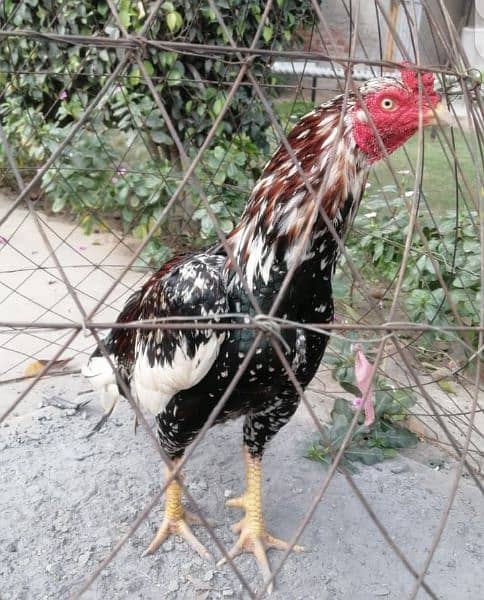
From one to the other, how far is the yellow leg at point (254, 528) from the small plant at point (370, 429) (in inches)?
13.2

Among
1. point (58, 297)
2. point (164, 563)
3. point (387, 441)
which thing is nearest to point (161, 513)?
point (164, 563)

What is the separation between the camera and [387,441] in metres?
2.18

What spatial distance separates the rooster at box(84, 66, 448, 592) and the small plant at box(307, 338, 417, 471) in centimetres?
39

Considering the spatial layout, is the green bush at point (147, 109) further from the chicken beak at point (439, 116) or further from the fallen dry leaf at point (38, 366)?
the chicken beak at point (439, 116)

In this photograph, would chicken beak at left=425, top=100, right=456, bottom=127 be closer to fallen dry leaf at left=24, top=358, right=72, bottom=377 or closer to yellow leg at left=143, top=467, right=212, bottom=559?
yellow leg at left=143, top=467, right=212, bottom=559

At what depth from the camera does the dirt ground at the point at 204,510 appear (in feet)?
5.39

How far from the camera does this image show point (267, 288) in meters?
1.42

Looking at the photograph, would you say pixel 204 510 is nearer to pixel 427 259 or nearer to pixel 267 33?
pixel 427 259

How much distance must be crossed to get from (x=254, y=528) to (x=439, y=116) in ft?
4.18

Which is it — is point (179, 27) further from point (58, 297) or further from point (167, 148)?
point (58, 297)

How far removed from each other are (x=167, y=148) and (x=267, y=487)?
2.36 meters

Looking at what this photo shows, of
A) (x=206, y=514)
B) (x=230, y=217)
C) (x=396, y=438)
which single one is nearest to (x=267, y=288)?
(x=206, y=514)

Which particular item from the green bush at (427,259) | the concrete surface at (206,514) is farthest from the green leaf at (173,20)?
the concrete surface at (206,514)

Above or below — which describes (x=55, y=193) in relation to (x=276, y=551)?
above
